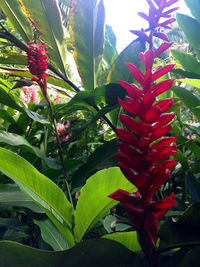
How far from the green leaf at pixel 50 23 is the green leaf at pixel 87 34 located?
0.28ft

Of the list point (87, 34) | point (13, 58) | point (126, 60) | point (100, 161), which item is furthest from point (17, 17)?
point (100, 161)

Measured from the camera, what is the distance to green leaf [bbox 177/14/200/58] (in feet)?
3.60

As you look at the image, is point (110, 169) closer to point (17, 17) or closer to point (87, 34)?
point (87, 34)

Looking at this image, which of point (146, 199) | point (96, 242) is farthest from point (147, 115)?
point (96, 242)

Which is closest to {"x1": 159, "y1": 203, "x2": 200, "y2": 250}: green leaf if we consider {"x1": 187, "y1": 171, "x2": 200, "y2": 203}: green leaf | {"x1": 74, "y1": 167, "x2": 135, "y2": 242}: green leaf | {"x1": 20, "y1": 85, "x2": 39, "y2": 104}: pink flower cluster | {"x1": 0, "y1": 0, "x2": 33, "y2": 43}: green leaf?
{"x1": 74, "y1": 167, "x2": 135, "y2": 242}: green leaf

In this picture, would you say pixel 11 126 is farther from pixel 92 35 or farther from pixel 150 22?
pixel 150 22

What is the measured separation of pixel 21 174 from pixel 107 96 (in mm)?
404

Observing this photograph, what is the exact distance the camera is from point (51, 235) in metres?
0.77

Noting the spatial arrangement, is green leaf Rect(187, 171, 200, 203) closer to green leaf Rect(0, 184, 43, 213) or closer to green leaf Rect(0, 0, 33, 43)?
green leaf Rect(0, 184, 43, 213)

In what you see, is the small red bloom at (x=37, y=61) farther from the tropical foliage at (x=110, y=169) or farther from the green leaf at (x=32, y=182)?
the green leaf at (x=32, y=182)

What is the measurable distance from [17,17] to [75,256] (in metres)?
0.98

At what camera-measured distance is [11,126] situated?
1.33m

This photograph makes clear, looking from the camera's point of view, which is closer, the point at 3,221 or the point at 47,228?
the point at 47,228

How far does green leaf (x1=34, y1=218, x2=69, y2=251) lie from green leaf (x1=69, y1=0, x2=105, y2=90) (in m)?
0.56
